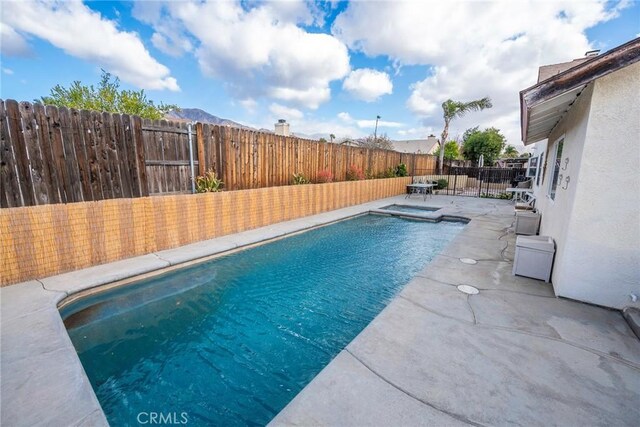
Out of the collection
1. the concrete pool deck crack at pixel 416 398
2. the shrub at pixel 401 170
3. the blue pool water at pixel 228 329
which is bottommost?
the blue pool water at pixel 228 329

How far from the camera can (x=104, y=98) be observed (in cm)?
902

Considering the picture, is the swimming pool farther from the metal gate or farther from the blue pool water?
the metal gate

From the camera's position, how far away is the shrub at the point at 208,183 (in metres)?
5.37

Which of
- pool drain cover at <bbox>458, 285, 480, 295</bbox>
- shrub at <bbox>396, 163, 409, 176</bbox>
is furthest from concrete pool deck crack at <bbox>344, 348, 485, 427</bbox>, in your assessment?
shrub at <bbox>396, 163, 409, 176</bbox>

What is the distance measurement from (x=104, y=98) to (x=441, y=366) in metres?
12.3

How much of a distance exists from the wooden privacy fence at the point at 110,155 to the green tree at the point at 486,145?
22.4 m

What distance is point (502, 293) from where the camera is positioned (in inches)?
122

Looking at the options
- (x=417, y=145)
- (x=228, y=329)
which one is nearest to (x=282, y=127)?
(x=228, y=329)

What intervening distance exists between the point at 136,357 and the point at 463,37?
9999 millimetres

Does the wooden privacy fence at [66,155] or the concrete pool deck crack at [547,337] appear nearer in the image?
the concrete pool deck crack at [547,337]

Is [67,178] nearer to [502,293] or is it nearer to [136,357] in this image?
[136,357]

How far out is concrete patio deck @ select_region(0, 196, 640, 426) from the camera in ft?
5.00

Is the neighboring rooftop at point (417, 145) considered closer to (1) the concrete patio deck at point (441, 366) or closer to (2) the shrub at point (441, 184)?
(2) the shrub at point (441, 184)

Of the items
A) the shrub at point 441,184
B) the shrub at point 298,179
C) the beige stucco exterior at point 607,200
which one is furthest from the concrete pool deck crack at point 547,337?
the shrub at point 441,184
